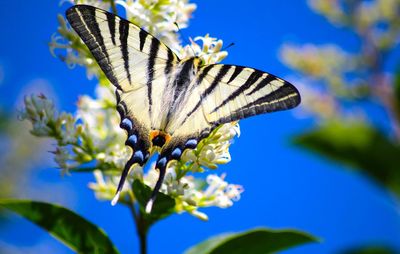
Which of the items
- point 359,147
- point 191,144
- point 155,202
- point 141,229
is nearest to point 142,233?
point 141,229

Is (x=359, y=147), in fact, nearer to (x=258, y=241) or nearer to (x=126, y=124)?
(x=258, y=241)

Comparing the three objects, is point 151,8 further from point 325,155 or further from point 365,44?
point 365,44

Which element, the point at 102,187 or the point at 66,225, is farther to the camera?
the point at 102,187

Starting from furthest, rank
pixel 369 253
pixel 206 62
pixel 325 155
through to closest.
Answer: pixel 325 155 < pixel 369 253 < pixel 206 62

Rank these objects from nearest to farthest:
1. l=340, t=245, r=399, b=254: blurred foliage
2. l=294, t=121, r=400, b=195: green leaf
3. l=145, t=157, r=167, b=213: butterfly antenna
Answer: l=145, t=157, r=167, b=213: butterfly antenna → l=340, t=245, r=399, b=254: blurred foliage → l=294, t=121, r=400, b=195: green leaf

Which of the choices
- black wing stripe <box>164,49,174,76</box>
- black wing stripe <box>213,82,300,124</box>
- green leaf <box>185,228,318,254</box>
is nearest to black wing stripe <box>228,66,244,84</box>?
black wing stripe <box>213,82,300,124</box>

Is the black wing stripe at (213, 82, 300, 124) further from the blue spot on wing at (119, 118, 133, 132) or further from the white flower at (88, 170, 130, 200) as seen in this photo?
the white flower at (88, 170, 130, 200)

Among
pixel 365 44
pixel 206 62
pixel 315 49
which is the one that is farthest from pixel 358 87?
pixel 206 62
